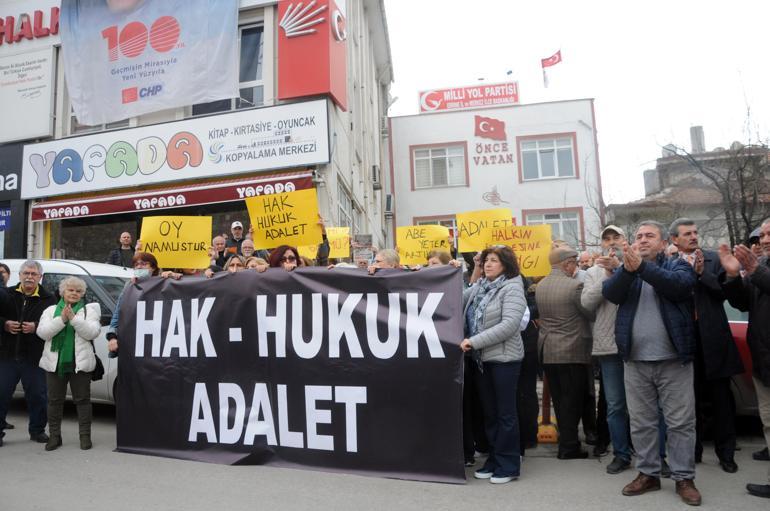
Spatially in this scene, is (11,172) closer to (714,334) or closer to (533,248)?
(533,248)

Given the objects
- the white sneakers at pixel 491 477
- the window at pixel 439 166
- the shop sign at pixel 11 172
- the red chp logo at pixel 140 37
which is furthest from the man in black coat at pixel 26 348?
the window at pixel 439 166

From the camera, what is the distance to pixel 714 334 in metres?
4.45

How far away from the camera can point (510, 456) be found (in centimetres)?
452

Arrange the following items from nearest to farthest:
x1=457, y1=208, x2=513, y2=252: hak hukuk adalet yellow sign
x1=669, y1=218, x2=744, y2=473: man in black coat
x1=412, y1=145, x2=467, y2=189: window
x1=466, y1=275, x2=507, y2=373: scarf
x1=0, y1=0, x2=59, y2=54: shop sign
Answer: x1=669, y1=218, x2=744, y2=473: man in black coat < x1=466, y1=275, x2=507, y2=373: scarf < x1=457, y1=208, x2=513, y2=252: hak hukuk adalet yellow sign < x1=0, y1=0, x2=59, y2=54: shop sign < x1=412, y1=145, x2=467, y2=189: window

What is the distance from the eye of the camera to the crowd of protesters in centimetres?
416

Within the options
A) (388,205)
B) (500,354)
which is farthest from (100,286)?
(388,205)

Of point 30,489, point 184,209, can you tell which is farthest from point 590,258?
point 184,209

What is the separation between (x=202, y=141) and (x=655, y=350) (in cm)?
1101

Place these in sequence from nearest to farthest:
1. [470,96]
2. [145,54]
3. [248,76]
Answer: [248,76], [145,54], [470,96]

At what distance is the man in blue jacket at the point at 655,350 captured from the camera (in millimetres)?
4059

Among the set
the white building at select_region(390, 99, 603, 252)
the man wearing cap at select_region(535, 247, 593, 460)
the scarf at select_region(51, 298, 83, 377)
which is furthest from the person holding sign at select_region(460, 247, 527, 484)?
the white building at select_region(390, 99, 603, 252)

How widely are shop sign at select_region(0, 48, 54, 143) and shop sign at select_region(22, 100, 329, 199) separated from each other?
616 mm

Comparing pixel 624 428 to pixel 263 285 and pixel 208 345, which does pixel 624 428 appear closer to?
pixel 263 285

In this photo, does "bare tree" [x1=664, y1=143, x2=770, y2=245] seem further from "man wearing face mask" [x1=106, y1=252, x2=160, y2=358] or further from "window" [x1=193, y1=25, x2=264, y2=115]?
"man wearing face mask" [x1=106, y1=252, x2=160, y2=358]
